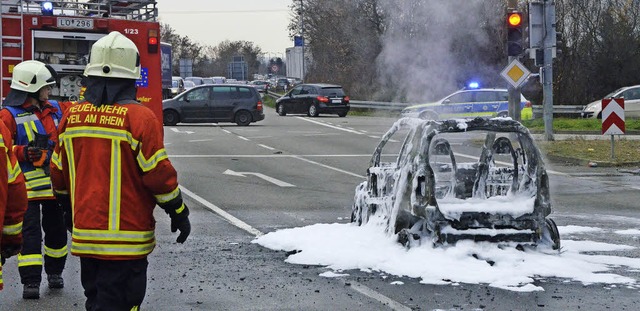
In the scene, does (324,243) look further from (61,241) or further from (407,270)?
(61,241)

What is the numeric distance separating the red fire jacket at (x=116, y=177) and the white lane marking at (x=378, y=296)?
256 cm

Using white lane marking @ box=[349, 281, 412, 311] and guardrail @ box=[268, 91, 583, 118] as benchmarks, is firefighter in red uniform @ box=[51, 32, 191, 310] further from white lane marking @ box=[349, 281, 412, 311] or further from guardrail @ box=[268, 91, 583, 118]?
guardrail @ box=[268, 91, 583, 118]

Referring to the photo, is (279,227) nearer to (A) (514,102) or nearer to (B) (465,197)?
(B) (465,197)

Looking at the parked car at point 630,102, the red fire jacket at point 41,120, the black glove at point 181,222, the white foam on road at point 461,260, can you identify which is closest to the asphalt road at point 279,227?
the white foam on road at point 461,260

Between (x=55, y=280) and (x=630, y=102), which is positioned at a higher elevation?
(x=630, y=102)

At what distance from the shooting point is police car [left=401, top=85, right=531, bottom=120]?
25609mm

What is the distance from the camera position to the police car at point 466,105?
84.0 ft

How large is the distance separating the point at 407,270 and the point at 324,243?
4.63 feet

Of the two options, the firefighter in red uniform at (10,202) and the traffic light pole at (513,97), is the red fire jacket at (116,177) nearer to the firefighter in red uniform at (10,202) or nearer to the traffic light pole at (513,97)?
the firefighter in red uniform at (10,202)

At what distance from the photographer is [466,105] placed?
94.1 ft

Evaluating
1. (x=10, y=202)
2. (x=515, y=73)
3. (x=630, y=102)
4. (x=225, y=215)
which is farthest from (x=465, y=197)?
(x=630, y=102)

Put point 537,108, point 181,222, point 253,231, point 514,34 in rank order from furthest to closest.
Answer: point 537,108 → point 514,34 → point 253,231 → point 181,222

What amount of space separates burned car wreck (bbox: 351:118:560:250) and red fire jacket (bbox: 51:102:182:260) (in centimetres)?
419

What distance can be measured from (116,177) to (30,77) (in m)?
2.81
